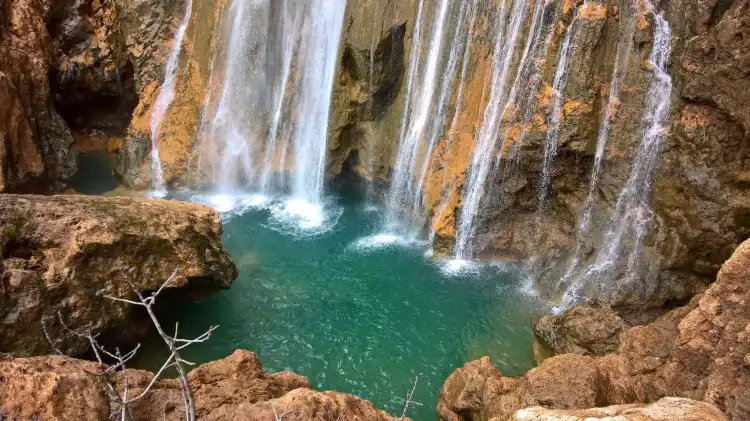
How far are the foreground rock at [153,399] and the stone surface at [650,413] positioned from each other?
2373mm

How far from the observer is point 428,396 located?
31.4 feet

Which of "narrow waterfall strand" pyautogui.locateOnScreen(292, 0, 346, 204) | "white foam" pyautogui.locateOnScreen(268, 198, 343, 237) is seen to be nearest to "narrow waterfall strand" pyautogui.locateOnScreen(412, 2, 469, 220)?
"white foam" pyautogui.locateOnScreen(268, 198, 343, 237)

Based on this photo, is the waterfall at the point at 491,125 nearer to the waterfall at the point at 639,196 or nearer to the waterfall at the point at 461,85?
the waterfall at the point at 461,85

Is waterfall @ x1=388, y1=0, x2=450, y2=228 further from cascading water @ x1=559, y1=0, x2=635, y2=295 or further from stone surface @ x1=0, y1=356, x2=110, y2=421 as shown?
stone surface @ x1=0, y1=356, x2=110, y2=421

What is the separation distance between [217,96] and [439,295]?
35.6 ft

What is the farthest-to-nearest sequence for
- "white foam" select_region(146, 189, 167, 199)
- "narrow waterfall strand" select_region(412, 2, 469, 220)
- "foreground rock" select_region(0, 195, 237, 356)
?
1. "white foam" select_region(146, 189, 167, 199)
2. "narrow waterfall strand" select_region(412, 2, 469, 220)
3. "foreground rock" select_region(0, 195, 237, 356)

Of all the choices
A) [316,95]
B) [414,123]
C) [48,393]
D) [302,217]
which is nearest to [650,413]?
[48,393]

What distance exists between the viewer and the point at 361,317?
38.2 feet

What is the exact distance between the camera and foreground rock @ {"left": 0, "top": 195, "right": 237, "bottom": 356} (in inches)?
302

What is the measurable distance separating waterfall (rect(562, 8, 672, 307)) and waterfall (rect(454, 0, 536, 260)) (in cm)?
295

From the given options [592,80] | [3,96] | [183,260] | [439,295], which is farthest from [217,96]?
[592,80]

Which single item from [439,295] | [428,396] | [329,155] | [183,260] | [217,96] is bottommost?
[428,396]

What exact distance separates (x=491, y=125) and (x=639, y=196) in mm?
3908

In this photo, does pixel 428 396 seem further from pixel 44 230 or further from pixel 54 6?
pixel 54 6
